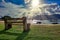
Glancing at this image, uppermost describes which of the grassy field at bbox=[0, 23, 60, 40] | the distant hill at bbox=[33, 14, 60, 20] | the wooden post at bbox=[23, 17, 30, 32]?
the distant hill at bbox=[33, 14, 60, 20]

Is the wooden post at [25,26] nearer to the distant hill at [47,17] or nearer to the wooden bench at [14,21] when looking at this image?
the wooden bench at [14,21]

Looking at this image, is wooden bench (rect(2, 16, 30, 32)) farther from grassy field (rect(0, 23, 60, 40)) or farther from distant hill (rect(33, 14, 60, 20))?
distant hill (rect(33, 14, 60, 20))

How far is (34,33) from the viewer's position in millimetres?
2412

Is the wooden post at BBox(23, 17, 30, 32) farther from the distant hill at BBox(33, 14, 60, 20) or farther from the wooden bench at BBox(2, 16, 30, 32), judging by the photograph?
the distant hill at BBox(33, 14, 60, 20)

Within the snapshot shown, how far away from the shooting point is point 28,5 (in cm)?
246

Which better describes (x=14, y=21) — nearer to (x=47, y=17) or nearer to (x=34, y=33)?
(x=34, y=33)

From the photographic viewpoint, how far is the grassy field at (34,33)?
235 cm

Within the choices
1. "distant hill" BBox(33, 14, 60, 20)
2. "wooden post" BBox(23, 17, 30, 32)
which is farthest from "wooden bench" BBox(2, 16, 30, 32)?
"distant hill" BBox(33, 14, 60, 20)

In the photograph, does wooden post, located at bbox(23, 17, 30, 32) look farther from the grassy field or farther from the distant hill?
the distant hill

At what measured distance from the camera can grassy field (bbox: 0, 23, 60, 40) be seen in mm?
2351

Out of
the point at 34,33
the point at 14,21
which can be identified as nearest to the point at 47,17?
the point at 34,33

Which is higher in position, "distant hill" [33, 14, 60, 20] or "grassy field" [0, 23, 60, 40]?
"distant hill" [33, 14, 60, 20]

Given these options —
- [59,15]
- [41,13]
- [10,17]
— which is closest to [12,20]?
[10,17]

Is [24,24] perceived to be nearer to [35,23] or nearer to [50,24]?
[35,23]
